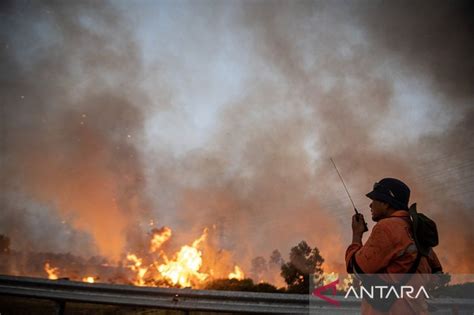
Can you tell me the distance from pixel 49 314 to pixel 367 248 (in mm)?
4441

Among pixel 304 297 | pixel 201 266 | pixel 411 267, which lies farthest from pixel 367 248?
pixel 201 266

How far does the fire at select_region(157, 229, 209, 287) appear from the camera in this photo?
20.4m

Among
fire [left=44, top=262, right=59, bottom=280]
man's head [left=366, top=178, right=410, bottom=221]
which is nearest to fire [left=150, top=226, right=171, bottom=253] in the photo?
fire [left=44, top=262, right=59, bottom=280]

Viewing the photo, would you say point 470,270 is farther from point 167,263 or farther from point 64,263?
point 64,263

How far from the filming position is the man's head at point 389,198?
109 inches

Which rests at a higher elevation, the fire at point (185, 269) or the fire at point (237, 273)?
the fire at point (237, 273)

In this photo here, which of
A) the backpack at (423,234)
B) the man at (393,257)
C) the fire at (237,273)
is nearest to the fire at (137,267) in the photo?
the fire at (237,273)

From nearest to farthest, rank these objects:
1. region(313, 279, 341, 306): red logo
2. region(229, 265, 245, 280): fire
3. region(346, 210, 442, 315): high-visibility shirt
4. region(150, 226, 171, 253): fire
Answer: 1. region(346, 210, 442, 315): high-visibility shirt
2. region(313, 279, 341, 306): red logo
3. region(229, 265, 245, 280): fire
4. region(150, 226, 171, 253): fire

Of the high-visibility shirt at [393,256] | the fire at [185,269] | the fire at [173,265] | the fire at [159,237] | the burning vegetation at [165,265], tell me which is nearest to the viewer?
the high-visibility shirt at [393,256]

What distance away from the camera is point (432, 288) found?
258cm

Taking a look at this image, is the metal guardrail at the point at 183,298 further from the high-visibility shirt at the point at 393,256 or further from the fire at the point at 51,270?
the fire at the point at 51,270

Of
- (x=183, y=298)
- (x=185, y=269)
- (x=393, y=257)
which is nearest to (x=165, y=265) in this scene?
(x=185, y=269)

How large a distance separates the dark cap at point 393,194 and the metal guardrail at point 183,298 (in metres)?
2.00

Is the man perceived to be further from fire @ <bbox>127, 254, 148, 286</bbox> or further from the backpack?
fire @ <bbox>127, 254, 148, 286</bbox>
